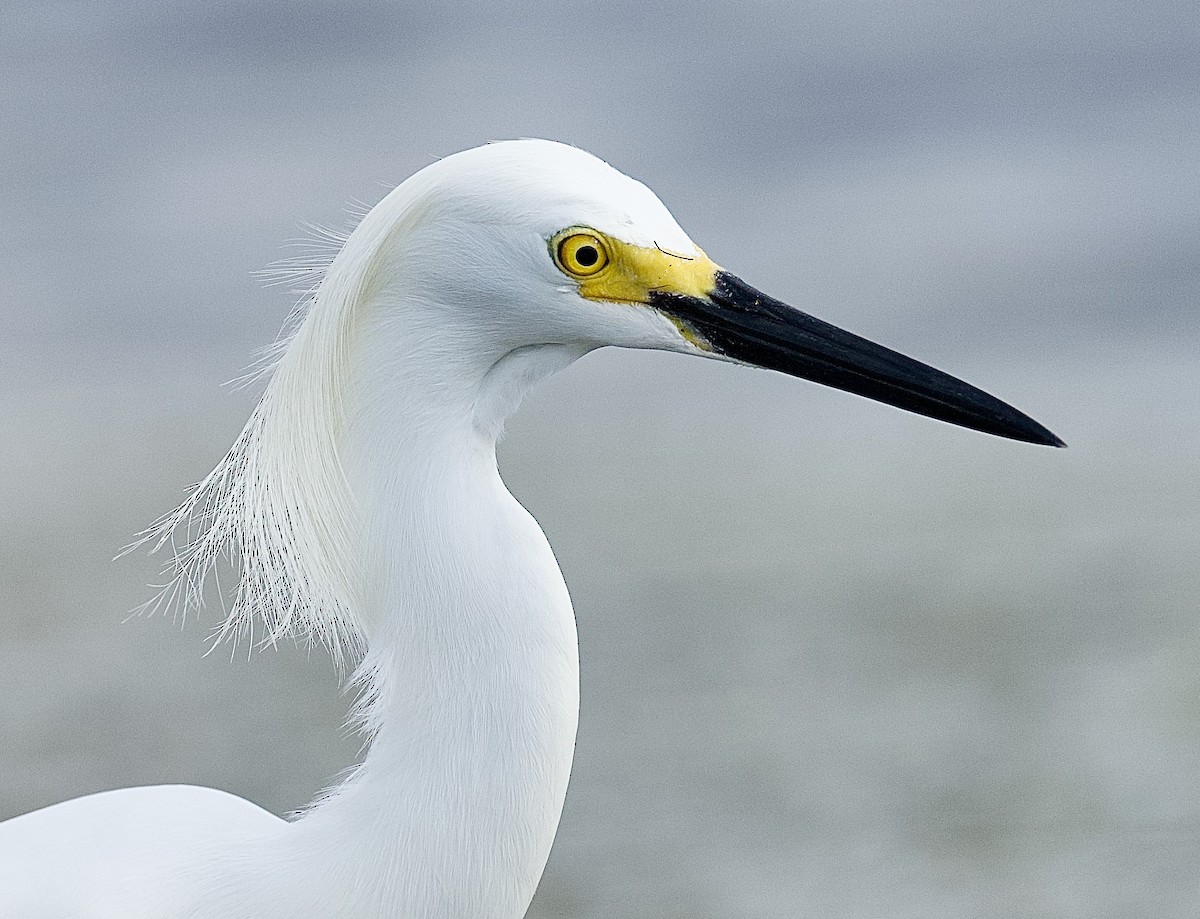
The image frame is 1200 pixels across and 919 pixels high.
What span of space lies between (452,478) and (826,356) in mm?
412

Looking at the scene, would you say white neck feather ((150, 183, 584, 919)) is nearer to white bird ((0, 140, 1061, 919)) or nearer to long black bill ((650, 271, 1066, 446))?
white bird ((0, 140, 1061, 919))

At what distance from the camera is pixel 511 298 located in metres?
1.39

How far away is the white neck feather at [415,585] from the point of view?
141 centimetres

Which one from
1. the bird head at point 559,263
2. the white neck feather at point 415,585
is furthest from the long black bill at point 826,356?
the white neck feather at point 415,585

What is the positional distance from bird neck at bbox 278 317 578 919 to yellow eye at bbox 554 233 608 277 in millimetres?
109

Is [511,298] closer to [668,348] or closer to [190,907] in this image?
[668,348]

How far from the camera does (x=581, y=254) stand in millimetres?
1383

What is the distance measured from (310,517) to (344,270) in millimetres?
252

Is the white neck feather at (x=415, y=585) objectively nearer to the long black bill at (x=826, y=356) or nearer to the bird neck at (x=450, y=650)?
the bird neck at (x=450, y=650)

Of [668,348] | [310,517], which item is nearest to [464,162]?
[668,348]

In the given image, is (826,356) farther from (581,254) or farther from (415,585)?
(415,585)

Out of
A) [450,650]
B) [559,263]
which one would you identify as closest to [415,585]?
[450,650]

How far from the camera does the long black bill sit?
1451 millimetres

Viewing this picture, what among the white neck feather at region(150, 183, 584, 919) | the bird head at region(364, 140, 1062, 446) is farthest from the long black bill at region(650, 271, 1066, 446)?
the white neck feather at region(150, 183, 584, 919)
